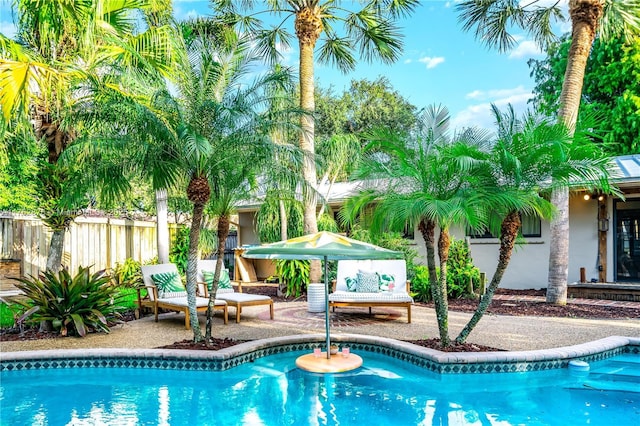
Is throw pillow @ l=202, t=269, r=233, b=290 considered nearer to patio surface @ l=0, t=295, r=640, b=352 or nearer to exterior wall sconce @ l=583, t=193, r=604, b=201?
patio surface @ l=0, t=295, r=640, b=352

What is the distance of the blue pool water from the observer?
5156 mm

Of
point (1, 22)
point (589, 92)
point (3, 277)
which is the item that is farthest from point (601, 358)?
point (589, 92)

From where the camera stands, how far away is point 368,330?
28.3ft

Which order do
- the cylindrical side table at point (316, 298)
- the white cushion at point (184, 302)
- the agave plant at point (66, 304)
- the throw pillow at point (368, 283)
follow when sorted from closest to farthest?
the agave plant at point (66, 304) → the white cushion at point (184, 302) → the throw pillow at point (368, 283) → the cylindrical side table at point (316, 298)

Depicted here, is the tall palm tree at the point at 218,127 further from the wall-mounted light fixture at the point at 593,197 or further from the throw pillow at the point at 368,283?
the wall-mounted light fixture at the point at 593,197

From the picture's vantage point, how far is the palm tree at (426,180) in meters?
6.17

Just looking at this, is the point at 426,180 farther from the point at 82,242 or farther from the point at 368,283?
the point at 82,242

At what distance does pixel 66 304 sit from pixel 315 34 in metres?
8.35

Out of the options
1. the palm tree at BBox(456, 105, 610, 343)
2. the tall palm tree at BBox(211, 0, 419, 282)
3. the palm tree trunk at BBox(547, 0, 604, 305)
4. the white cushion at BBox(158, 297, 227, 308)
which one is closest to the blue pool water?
the palm tree at BBox(456, 105, 610, 343)

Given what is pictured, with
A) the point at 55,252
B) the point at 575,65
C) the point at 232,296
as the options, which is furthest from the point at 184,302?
the point at 575,65

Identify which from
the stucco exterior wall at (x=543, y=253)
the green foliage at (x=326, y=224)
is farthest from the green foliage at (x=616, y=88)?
the green foliage at (x=326, y=224)

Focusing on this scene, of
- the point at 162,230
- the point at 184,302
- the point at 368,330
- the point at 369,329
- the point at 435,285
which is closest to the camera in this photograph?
the point at 435,285

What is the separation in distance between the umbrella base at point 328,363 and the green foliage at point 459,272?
5.94 metres

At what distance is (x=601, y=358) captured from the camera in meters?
7.05
